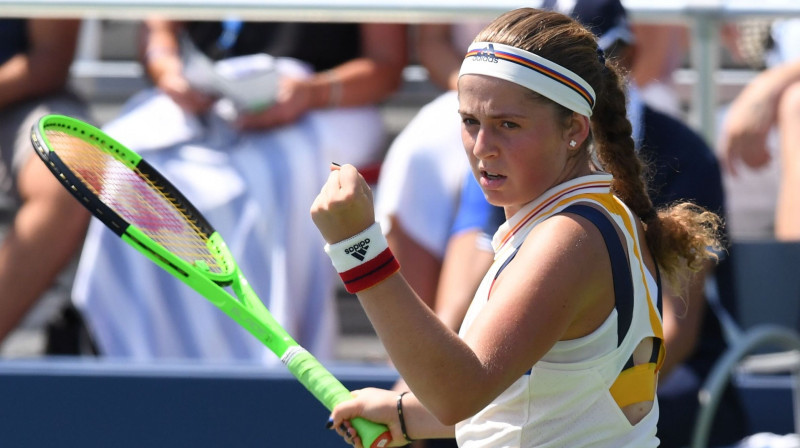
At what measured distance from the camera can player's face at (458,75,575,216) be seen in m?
1.95

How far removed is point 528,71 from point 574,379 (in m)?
0.51

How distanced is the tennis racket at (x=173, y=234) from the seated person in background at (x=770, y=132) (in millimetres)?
2123

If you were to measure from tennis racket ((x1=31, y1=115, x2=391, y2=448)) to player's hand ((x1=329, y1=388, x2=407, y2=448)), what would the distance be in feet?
0.05

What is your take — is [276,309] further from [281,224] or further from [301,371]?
[301,371]

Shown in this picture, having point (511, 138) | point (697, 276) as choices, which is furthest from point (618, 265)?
point (697, 276)

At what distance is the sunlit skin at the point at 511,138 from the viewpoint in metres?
1.95

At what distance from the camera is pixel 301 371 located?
2385 millimetres

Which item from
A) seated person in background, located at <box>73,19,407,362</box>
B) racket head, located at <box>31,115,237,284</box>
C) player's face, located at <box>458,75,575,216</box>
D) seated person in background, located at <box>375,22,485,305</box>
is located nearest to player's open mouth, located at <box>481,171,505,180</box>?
player's face, located at <box>458,75,575,216</box>

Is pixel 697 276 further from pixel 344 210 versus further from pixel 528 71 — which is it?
pixel 344 210

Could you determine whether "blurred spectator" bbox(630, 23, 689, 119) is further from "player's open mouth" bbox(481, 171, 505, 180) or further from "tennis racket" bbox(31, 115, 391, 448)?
"player's open mouth" bbox(481, 171, 505, 180)

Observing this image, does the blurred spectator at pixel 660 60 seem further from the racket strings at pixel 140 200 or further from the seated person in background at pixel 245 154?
the racket strings at pixel 140 200

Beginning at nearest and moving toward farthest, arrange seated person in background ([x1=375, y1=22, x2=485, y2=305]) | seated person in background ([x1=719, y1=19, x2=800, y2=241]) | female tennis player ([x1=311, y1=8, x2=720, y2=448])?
female tennis player ([x1=311, y1=8, x2=720, y2=448]) < seated person in background ([x1=375, y1=22, x2=485, y2=305]) < seated person in background ([x1=719, y1=19, x2=800, y2=241])

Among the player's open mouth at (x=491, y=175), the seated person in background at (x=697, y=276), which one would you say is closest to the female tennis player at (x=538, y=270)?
the player's open mouth at (x=491, y=175)

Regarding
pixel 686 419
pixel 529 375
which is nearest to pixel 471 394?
pixel 529 375
